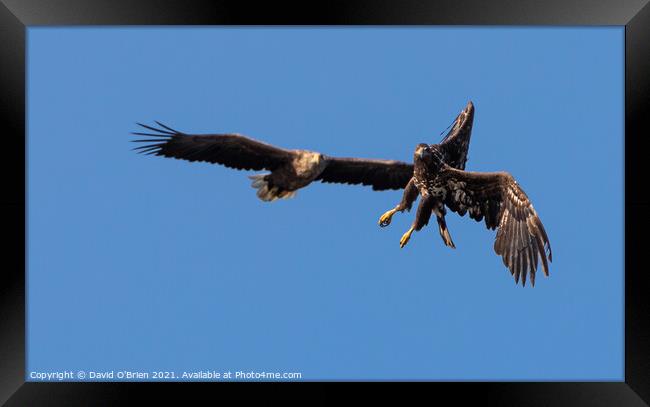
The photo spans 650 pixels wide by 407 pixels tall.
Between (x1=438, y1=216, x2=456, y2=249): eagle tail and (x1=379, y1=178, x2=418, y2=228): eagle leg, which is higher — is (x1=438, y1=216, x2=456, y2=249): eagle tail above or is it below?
below

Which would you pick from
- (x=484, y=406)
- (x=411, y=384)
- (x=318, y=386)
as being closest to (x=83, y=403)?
(x=318, y=386)

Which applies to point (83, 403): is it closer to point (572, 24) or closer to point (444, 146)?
point (444, 146)

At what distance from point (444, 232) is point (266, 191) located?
2.07 m

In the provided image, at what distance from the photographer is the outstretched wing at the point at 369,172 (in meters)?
11.8

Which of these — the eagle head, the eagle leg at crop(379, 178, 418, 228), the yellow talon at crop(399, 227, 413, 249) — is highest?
the eagle head

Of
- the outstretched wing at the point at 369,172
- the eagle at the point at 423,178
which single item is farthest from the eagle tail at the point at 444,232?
the outstretched wing at the point at 369,172

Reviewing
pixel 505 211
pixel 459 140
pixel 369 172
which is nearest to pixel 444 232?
pixel 505 211

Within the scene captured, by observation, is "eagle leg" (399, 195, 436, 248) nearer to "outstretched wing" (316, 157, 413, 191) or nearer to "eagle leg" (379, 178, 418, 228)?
"eagle leg" (379, 178, 418, 228)

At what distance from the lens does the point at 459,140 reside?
11281mm

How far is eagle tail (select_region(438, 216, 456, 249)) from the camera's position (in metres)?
10.8

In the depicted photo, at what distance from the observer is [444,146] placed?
11.0 m

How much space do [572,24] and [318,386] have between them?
13.8 feet

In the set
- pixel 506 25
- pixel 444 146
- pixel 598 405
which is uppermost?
pixel 506 25

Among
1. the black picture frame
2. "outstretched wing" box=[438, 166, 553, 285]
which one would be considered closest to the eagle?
"outstretched wing" box=[438, 166, 553, 285]
